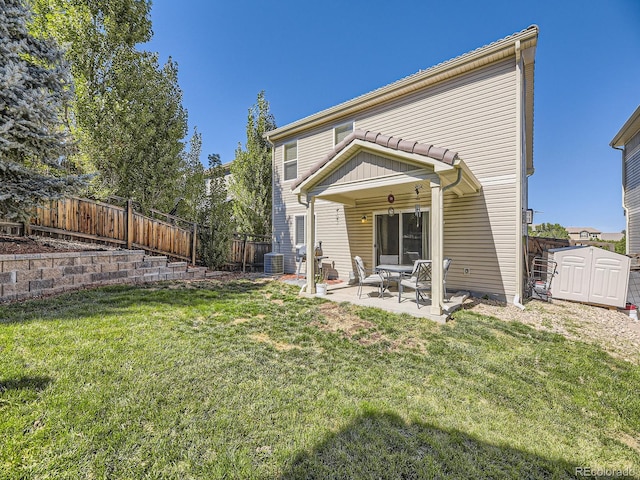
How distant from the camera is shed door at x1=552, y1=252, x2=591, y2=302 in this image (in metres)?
6.87

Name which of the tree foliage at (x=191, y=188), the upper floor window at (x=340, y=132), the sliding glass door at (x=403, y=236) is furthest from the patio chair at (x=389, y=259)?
the tree foliage at (x=191, y=188)

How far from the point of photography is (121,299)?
541cm

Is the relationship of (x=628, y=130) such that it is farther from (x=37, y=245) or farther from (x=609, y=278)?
(x=37, y=245)

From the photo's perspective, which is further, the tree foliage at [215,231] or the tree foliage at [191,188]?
the tree foliage at [191,188]

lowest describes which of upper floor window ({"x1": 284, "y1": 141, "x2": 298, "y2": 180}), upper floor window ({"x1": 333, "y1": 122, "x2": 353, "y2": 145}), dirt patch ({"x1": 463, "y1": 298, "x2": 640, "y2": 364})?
dirt patch ({"x1": 463, "y1": 298, "x2": 640, "y2": 364})

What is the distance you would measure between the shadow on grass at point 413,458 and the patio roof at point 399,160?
423 cm

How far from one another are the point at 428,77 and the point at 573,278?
6.62 metres

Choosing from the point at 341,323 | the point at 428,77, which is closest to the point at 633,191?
the point at 428,77

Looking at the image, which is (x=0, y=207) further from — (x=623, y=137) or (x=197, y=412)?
(x=623, y=137)

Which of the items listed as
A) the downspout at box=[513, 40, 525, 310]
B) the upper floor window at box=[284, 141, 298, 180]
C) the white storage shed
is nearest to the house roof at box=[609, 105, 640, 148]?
the downspout at box=[513, 40, 525, 310]

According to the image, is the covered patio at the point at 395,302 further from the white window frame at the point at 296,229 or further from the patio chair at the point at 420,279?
the white window frame at the point at 296,229

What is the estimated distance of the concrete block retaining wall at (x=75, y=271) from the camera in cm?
500

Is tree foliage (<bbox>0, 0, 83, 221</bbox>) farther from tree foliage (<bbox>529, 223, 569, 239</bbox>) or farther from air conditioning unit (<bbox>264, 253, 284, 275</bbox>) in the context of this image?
tree foliage (<bbox>529, 223, 569, 239</bbox>)

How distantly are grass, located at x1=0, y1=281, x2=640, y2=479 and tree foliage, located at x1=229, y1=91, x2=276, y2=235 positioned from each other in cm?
962
